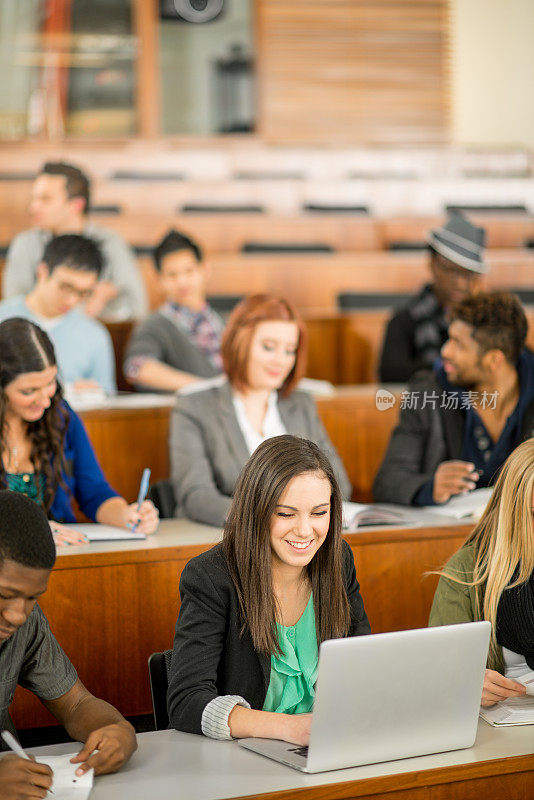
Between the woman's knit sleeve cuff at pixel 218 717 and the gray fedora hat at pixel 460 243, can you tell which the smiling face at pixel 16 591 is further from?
the gray fedora hat at pixel 460 243

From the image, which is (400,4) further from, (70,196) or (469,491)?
(469,491)

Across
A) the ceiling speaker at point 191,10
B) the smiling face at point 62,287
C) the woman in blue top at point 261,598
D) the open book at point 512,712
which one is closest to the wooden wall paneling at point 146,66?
the ceiling speaker at point 191,10

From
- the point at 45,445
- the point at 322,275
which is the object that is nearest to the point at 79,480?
the point at 45,445

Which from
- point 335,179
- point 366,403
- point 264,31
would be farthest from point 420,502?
point 264,31

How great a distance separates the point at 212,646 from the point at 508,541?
0.52 meters

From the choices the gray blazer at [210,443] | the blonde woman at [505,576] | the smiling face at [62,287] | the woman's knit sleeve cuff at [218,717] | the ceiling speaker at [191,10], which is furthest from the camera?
the ceiling speaker at [191,10]

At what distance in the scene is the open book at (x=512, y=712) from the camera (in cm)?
152

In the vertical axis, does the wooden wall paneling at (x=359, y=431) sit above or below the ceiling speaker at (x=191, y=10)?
below

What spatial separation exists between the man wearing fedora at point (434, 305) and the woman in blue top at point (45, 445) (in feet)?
4.68

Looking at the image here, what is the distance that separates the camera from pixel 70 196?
369cm

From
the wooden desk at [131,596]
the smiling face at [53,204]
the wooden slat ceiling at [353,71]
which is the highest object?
the wooden slat ceiling at [353,71]

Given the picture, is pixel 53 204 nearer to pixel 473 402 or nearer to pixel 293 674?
pixel 473 402

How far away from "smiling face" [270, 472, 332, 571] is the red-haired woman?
39.1 inches

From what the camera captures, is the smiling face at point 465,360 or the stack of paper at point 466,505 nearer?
the stack of paper at point 466,505
